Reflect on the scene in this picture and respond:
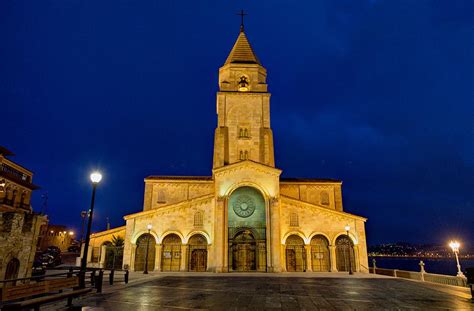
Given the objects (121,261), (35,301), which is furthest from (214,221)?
(35,301)

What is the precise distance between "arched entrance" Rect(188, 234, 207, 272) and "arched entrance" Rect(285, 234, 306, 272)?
8821mm

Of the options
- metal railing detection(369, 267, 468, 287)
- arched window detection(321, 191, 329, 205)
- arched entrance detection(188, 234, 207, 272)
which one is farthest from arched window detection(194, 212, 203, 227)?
metal railing detection(369, 267, 468, 287)

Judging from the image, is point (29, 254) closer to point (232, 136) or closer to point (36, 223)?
point (36, 223)

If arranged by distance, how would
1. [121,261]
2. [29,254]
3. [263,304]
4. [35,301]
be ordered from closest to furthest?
[35,301] < [263,304] < [29,254] < [121,261]

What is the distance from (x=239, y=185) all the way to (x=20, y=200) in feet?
81.8

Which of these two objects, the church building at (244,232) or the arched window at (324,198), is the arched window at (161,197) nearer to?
the church building at (244,232)

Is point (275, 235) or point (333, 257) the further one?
point (333, 257)

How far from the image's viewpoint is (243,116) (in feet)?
141

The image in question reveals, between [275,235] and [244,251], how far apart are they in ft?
13.2

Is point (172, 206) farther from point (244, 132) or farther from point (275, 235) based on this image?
point (244, 132)

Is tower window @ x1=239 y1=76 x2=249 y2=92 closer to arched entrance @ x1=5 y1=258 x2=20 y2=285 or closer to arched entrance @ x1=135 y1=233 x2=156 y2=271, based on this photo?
arched entrance @ x1=135 y1=233 x2=156 y2=271

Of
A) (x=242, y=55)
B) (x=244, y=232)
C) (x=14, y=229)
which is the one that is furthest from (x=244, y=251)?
(x=242, y=55)

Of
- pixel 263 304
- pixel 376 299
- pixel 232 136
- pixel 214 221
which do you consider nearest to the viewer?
pixel 263 304

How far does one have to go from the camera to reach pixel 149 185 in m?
43.4
